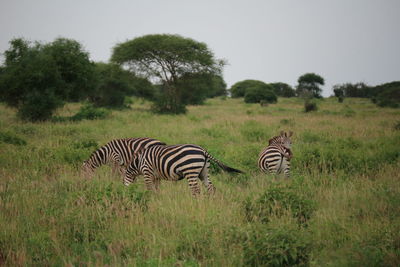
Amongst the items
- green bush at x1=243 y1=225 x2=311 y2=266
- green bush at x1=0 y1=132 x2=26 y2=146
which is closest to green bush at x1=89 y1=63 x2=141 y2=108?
green bush at x1=0 y1=132 x2=26 y2=146

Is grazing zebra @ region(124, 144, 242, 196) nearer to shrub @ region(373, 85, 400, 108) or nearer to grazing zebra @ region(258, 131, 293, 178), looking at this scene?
grazing zebra @ region(258, 131, 293, 178)

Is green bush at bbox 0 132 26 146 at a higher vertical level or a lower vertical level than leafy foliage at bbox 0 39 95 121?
lower

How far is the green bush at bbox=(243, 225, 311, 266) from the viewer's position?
3231 millimetres

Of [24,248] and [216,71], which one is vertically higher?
[216,71]

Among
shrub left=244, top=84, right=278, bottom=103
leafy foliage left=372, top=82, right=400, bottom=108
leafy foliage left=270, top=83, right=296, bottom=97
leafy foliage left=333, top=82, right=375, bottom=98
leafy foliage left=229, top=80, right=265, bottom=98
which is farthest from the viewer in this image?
leafy foliage left=229, top=80, right=265, bottom=98

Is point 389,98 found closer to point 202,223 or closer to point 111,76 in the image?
point 111,76

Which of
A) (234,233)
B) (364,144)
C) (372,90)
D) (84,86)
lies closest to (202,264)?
(234,233)

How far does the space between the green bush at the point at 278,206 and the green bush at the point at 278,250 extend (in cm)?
99

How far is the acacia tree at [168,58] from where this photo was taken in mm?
27906

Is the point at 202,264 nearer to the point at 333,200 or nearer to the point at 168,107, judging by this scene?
the point at 333,200

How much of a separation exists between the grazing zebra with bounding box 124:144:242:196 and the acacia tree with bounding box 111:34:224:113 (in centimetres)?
2074

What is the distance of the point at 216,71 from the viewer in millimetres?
29562

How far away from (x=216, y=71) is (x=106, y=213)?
26218 millimetres

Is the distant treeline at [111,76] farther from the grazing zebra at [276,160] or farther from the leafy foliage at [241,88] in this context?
the leafy foliage at [241,88]
